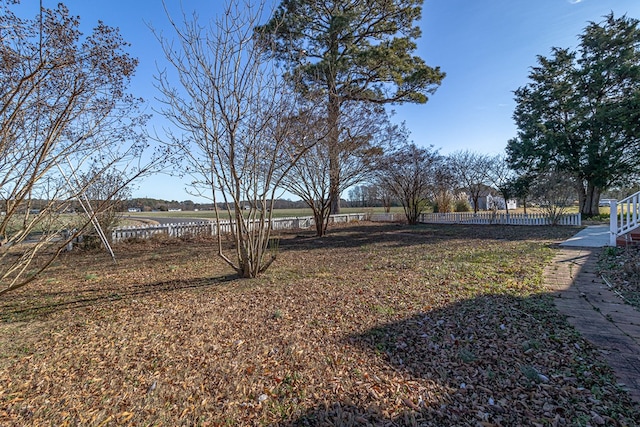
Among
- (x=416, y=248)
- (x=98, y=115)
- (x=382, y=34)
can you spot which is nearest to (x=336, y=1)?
(x=382, y=34)

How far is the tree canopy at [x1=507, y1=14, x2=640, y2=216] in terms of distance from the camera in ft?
43.3

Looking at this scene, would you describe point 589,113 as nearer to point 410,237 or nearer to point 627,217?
point 627,217

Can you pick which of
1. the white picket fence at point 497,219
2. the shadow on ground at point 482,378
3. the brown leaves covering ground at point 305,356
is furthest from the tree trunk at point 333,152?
the white picket fence at point 497,219

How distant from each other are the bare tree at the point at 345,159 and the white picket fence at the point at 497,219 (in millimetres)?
7262

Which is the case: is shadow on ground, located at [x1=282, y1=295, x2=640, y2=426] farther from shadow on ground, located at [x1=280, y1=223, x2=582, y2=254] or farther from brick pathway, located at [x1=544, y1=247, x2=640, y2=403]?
shadow on ground, located at [x1=280, y1=223, x2=582, y2=254]

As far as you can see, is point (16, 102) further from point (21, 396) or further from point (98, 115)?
point (21, 396)

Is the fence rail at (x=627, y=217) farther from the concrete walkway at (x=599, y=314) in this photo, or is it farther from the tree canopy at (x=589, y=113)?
the tree canopy at (x=589, y=113)

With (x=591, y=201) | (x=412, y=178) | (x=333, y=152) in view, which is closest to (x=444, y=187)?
(x=412, y=178)

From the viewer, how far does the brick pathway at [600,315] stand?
2098mm

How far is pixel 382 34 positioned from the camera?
13.1 metres

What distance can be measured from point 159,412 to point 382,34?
1508 cm

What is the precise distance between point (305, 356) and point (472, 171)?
67.9 feet

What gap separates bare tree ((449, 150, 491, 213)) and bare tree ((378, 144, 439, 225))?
196 inches

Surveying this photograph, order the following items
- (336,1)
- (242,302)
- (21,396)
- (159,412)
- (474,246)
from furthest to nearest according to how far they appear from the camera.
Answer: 1. (336,1)
2. (474,246)
3. (242,302)
4. (21,396)
5. (159,412)
